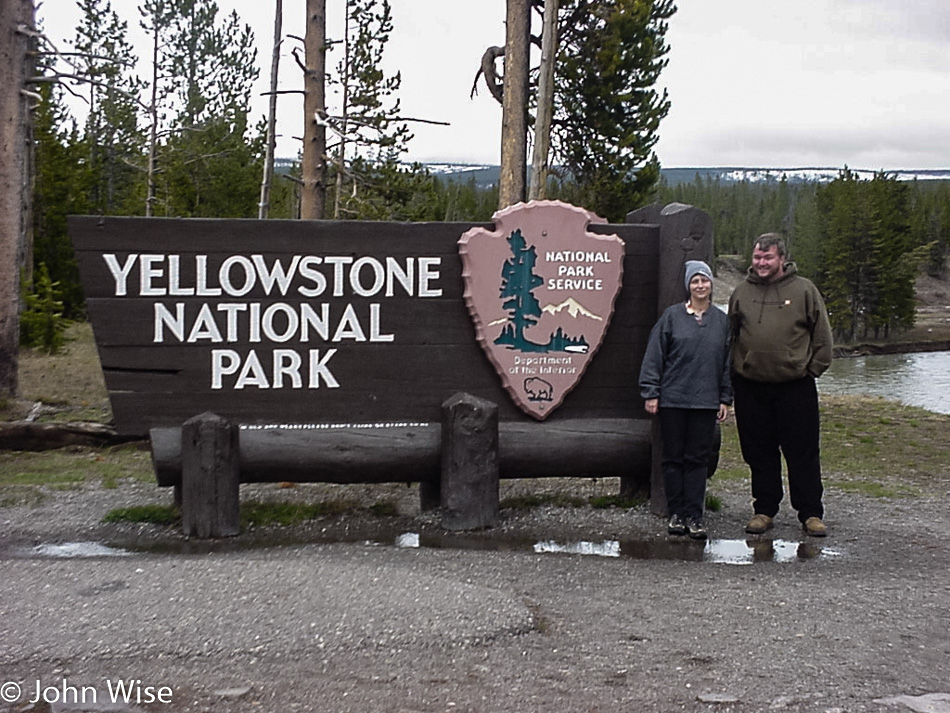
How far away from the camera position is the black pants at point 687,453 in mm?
7133

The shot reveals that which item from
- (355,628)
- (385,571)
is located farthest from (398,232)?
(355,628)

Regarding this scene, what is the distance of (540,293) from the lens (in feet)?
24.3

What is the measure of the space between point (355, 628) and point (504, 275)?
311cm

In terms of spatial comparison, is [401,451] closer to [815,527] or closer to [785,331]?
[785,331]

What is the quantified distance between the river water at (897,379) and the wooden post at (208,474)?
19.6m

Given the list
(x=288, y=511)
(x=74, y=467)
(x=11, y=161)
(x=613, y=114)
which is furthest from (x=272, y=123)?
(x=288, y=511)

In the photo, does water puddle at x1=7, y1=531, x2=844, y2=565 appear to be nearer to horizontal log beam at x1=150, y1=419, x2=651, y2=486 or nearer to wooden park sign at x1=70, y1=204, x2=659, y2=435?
horizontal log beam at x1=150, y1=419, x2=651, y2=486

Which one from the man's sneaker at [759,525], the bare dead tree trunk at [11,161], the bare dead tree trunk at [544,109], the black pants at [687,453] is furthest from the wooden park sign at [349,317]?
the bare dead tree trunk at [544,109]

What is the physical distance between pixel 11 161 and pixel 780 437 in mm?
9087

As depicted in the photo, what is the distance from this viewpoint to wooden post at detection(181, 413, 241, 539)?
6.98 meters

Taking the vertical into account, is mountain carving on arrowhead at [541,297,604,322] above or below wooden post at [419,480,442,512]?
above

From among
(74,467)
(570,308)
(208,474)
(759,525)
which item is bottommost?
(74,467)

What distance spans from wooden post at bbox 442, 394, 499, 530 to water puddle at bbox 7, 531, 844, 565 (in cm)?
16

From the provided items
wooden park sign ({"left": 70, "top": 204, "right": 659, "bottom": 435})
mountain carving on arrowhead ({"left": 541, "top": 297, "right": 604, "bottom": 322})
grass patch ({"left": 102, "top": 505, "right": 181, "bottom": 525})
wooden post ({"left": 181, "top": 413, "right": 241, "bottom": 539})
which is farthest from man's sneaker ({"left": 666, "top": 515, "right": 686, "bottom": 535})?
grass patch ({"left": 102, "top": 505, "right": 181, "bottom": 525})
